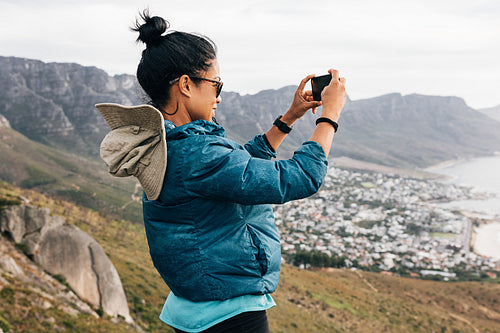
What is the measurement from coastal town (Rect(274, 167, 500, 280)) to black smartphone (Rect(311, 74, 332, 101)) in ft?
149

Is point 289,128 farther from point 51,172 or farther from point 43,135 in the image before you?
point 43,135

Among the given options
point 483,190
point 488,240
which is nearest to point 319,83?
point 488,240

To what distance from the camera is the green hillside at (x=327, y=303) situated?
8584 millimetres

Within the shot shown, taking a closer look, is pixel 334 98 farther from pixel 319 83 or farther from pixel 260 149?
pixel 260 149

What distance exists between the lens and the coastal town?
52.0 meters

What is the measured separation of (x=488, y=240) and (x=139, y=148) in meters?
78.2

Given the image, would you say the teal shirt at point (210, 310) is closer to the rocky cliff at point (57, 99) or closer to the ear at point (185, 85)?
the ear at point (185, 85)

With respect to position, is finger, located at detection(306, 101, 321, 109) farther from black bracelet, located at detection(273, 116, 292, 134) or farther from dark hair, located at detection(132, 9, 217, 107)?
dark hair, located at detection(132, 9, 217, 107)

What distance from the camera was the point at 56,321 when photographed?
26.1 ft

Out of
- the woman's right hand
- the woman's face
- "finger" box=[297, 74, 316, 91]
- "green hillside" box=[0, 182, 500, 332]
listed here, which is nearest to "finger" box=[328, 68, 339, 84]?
the woman's right hand

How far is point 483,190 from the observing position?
113m

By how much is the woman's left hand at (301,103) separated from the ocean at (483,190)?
223 ft

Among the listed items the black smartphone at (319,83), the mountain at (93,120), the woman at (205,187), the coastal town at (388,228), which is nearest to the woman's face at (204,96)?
the woman at (205,187)

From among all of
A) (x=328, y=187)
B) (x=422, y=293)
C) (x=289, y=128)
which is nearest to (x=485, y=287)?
(x=422, y=293)
